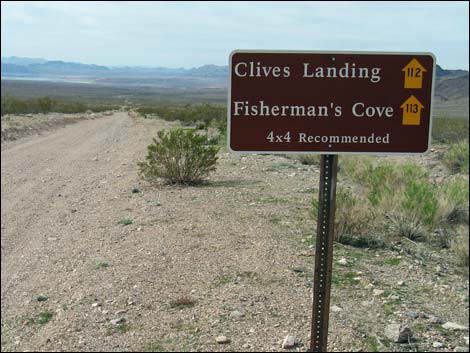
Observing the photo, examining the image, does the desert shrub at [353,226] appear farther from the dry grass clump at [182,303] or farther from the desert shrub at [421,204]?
the dry grass clump at [182,303]

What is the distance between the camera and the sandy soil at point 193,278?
4.76m

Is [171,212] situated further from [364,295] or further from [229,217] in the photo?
[364,295]

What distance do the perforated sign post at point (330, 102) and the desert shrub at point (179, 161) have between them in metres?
7.83

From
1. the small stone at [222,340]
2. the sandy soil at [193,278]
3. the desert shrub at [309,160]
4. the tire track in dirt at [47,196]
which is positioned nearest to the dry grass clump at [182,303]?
the sandy soil at [193,278]

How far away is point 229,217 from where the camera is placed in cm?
861

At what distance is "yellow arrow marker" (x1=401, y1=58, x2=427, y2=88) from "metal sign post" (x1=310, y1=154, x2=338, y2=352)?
66 centimetres

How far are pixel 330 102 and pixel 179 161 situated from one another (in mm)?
8319

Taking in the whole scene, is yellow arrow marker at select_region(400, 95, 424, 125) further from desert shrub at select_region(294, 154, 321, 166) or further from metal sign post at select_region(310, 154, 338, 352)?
desert shrub at select_region(294, 154, 321, 166)

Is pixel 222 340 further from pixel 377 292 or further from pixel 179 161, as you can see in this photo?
pixel 179 161

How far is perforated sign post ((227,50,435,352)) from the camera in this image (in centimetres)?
366

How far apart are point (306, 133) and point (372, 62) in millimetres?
595

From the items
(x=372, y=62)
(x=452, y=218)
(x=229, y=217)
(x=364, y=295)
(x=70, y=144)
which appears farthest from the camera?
(x=70, y=144)

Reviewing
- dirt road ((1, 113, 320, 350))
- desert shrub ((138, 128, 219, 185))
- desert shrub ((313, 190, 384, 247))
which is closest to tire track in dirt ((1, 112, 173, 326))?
dirt road ((1, 113, 320, 350))

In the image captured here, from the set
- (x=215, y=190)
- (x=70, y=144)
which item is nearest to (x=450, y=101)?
(x=70, y=144)
